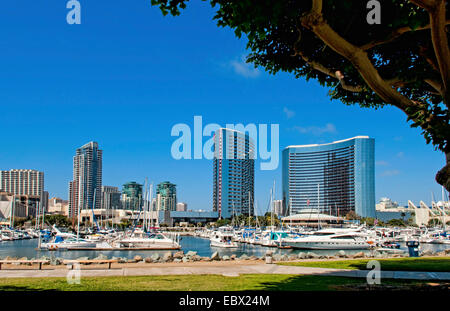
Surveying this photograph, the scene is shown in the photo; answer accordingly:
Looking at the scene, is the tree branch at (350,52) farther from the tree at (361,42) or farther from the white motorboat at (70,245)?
the white motorboat at (70,245)

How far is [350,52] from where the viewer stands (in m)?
10.3

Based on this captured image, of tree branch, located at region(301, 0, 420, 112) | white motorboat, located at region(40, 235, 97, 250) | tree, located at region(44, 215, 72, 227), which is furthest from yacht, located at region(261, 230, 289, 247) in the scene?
tree, located at region(44, 215, 72, 227)

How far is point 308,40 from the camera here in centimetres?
1320

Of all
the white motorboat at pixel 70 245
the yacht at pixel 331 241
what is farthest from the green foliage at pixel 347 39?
the white motorboat at pixel 70 245

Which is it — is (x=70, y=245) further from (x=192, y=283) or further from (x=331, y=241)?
(x=192, y=283)

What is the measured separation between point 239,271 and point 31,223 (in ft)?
619

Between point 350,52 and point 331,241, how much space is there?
70193 mm

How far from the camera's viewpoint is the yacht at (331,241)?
244 feet

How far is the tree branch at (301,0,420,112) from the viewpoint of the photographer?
31.1 feet

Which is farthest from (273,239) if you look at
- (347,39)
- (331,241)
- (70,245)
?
(347,39)

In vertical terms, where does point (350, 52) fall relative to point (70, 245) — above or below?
above

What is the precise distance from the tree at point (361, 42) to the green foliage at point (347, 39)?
2 centimetres

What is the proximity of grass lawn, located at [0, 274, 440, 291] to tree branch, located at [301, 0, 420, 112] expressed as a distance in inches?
273
